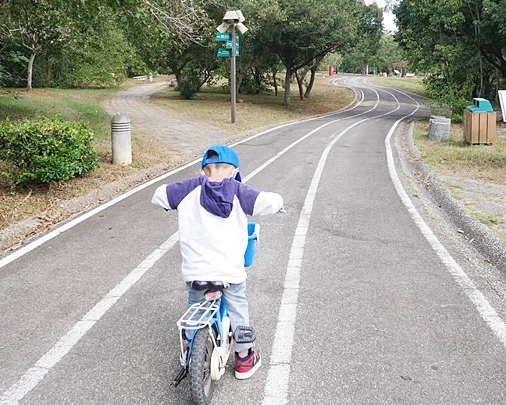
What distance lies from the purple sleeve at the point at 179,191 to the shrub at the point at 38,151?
5.77m

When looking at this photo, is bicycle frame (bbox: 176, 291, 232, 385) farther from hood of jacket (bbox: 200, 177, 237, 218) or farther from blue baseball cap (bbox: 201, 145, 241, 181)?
blue baseball cap (bbox: 201, 145, 241, 181)

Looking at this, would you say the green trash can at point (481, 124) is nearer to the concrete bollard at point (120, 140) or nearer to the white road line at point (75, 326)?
the concrete bollard at point (120, 140)

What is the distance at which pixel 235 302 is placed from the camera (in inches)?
131

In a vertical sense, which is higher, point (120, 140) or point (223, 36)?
point (223, 36)

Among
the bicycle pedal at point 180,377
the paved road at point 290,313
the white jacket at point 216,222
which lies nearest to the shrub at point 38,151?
the paved road at point 290,313

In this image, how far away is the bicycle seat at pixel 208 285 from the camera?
3119 mm

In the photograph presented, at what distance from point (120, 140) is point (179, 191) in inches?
329

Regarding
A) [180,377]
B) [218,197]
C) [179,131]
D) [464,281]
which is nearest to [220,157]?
[218,197]

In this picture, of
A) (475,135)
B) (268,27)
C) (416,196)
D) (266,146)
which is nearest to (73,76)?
(268,27)

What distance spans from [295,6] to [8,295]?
2846cm

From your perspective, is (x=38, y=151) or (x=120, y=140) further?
(x=120, y=140)

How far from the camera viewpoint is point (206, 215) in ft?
10.3

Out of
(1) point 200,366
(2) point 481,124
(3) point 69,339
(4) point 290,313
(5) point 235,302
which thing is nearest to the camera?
(1) point 200,366

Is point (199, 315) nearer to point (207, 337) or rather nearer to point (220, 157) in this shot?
point (207, 337)
